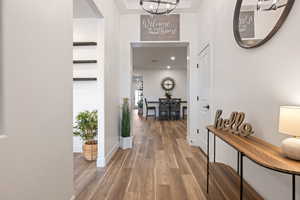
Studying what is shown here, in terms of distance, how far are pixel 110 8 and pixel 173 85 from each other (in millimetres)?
7176

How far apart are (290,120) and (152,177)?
1897 millimetres

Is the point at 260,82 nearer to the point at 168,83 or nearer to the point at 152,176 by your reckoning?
the point at 152,176

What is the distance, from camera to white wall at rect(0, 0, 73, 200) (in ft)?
3.28

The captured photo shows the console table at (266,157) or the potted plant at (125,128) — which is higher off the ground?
the console table at (266,157)

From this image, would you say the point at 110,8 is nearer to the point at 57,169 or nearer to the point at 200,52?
the point at 200,52

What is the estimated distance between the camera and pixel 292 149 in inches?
41.8

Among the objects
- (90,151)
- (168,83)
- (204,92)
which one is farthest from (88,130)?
(168,83)

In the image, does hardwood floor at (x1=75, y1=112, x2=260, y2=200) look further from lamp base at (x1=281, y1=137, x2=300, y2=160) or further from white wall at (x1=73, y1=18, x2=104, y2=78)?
white wall at (x1=73, y1=18, x2=104, y2=78)

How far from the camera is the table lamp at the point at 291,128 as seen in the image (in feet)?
3.43

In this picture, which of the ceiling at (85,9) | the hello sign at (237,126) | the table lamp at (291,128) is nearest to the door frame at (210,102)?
the hello sign at (237,126)

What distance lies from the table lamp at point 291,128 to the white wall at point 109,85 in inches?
92.7

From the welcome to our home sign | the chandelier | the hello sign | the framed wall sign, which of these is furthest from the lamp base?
the welcome to our home sign

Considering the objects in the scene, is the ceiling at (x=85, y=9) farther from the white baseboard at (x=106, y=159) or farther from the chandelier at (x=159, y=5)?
the white baseboard at (x=106, y=159)

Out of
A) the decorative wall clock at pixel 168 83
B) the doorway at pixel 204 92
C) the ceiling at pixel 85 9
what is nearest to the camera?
the ceiling at pixel 85 9
